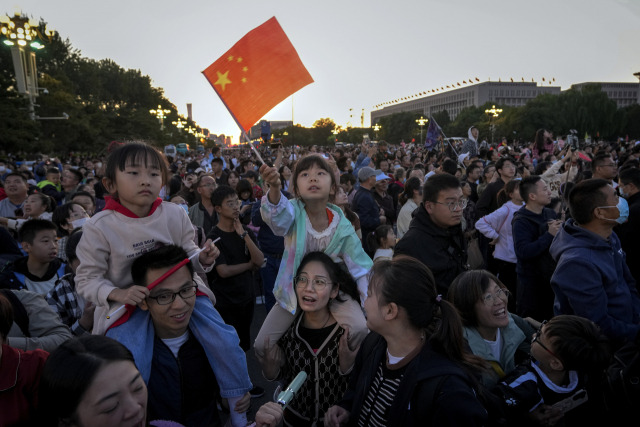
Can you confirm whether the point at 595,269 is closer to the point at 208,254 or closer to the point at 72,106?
the point at 208,254

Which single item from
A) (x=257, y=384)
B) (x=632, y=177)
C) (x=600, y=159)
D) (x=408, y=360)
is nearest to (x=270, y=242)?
(x=257, y=384)

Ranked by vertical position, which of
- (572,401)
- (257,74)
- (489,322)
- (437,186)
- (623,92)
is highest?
(623,92)

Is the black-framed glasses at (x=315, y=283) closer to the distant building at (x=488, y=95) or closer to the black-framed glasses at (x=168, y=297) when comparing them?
the black-framed glasses at (x=168, y=297)

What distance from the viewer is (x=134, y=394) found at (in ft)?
5.57

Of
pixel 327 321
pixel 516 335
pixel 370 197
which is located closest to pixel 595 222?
pixel 516 335

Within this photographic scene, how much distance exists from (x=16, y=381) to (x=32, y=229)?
7.50ft

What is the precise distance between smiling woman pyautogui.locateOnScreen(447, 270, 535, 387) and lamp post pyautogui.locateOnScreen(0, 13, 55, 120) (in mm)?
30895

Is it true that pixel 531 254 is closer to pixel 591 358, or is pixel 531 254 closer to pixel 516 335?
pixel 516 335

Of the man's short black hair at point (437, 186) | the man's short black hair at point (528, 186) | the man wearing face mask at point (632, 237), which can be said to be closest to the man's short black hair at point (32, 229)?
the man's short black hair at point (437, 186)

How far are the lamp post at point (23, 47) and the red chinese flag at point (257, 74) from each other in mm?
29125

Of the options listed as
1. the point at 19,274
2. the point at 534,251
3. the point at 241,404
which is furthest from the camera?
the point at 534,251

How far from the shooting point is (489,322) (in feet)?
9.38

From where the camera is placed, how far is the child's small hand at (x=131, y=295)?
2059mm

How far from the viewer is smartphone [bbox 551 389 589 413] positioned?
2609 mm
